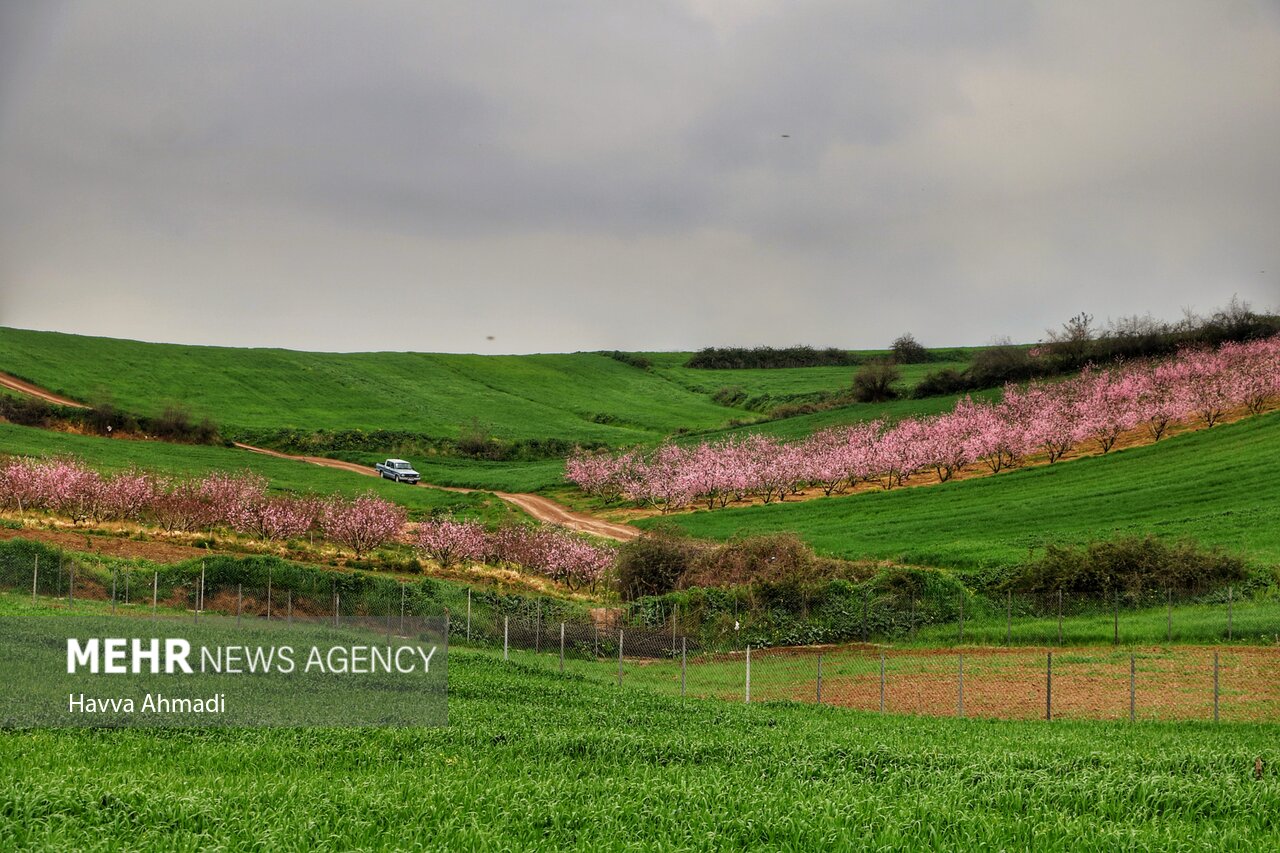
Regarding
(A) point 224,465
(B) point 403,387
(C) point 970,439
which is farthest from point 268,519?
(B) point 403,387

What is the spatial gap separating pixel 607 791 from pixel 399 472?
265 feet

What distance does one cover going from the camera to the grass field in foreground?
368 inches

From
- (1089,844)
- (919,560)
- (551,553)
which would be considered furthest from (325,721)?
(919,560)

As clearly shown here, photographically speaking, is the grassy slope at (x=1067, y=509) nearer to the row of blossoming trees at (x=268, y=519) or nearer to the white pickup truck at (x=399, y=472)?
the row of blossoming trees at (x=268, y=519)

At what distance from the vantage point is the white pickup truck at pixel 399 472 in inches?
3511

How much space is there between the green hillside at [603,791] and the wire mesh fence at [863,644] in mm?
11805

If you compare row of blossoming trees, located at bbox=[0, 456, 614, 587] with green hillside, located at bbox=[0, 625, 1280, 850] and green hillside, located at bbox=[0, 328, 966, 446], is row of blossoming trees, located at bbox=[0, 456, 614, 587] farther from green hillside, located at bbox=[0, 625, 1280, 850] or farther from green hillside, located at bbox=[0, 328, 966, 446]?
green hillside, located at bbox=[0, 328, 966, 446]

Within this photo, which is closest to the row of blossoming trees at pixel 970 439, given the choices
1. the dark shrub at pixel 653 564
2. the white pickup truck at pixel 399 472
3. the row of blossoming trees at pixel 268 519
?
the white pickup truck at pixel 399 472

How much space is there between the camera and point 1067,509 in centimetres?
6391

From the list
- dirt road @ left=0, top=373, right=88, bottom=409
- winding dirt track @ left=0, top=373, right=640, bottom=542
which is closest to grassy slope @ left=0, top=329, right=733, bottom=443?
dirt road @ left=0, top=373, right=88, bottom=409

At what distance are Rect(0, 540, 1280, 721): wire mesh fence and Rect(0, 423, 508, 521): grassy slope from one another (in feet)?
104

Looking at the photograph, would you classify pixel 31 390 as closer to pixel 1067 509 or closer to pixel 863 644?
pixel 863 644

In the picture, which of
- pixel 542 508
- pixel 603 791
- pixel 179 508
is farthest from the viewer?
pixel 542 508

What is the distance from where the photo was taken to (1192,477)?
216 ft
